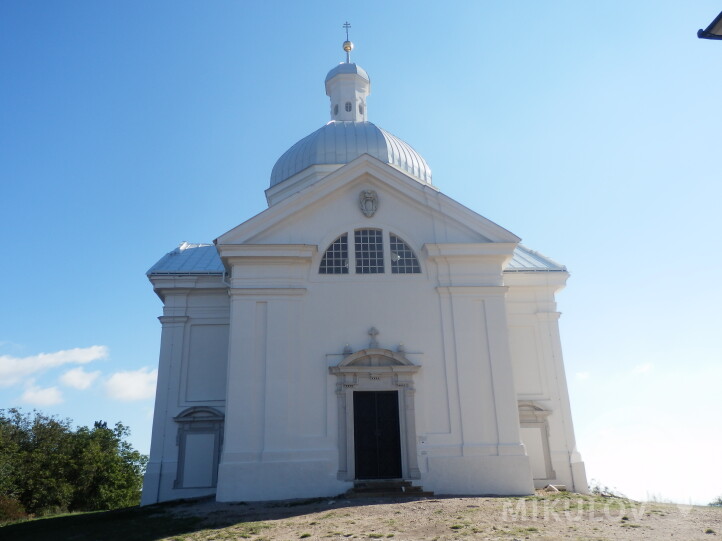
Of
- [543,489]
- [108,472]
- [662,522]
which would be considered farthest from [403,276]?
[108,472]

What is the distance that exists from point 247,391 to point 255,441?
1.31 m

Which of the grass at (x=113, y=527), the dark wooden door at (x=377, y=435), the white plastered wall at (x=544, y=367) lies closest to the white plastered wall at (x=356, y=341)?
the dark wooden door at (x=377, y=435)

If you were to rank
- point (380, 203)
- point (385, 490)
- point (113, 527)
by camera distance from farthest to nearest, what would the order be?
point (380, 203), point (385, 490), point (113, 527)

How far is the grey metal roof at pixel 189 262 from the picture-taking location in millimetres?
20172

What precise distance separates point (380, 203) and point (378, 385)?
18.0 ft

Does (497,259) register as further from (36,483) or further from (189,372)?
(36,483)

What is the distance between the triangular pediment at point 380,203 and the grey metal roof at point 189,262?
4.07 m

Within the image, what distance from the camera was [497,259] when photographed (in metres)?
17.7

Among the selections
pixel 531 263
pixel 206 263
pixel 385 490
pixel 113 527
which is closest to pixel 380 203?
pixel 531 263

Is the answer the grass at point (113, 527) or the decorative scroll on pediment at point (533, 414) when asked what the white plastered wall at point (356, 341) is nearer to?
the grass at point (113, 527)

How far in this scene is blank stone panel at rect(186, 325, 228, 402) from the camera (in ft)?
62.5

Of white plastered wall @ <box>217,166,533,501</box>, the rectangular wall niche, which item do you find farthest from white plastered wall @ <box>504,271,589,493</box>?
the rectangular wall niche

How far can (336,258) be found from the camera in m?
17.5

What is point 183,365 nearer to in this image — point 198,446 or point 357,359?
point 198,446
